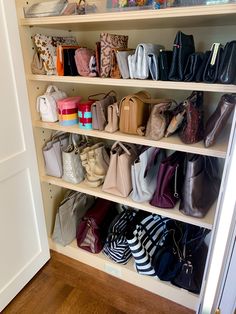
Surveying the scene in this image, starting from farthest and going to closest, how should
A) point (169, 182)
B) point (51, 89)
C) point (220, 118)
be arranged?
point (51, 89) < point (169, 182) < point (220, 118)

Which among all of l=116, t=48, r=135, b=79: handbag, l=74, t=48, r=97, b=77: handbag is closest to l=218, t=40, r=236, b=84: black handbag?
l=116, t=48, r=135, b=79: handbag

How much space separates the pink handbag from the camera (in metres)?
1.47

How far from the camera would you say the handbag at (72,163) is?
159 cm

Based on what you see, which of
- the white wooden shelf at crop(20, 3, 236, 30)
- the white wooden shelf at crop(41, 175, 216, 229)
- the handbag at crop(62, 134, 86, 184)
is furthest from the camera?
the handbag at crop(62, 134, 86, 184)

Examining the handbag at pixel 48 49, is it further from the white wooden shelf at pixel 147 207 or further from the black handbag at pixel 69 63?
the white wooden shelf at pixel 147 207

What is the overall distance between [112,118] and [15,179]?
0.67 meters

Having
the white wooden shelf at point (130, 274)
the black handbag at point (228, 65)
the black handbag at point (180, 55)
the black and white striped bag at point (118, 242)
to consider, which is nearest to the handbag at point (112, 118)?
the black handbag at point (180, 55)

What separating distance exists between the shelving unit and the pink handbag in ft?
0.16

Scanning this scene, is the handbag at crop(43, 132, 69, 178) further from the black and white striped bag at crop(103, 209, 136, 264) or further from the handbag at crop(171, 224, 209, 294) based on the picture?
the handbag at crop(171, 224, 209, 294)

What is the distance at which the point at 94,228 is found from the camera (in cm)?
170

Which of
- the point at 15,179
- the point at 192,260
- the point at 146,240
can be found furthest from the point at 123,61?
the point at 192,260

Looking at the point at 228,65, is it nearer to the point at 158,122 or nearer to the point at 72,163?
the point at 158,122

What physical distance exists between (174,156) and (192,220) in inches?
14.4

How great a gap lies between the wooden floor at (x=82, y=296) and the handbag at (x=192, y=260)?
0.65ft
